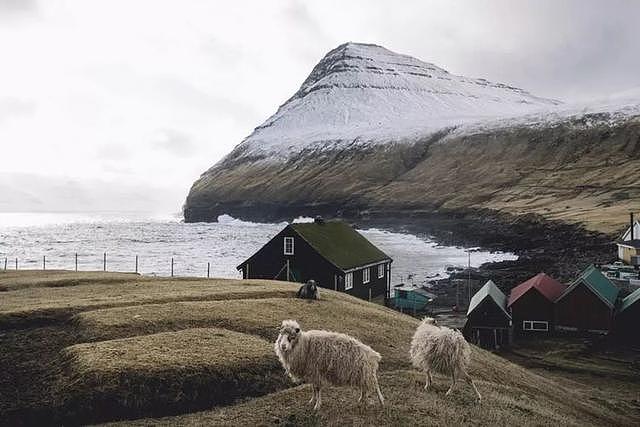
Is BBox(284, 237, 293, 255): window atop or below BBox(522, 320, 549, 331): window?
atop

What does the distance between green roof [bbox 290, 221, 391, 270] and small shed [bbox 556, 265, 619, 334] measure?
18779 mm

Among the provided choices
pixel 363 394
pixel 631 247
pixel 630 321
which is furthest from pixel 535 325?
pixel 363 394

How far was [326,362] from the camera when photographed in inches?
637

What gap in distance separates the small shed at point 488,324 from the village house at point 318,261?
34.7 ft

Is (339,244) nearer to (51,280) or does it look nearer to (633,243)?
(51,280)

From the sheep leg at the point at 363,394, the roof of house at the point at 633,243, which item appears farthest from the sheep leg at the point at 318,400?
the roof of house at the point at 633,243

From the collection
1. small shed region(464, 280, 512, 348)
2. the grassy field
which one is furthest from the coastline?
the grassy field

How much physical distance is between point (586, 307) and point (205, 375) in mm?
43915

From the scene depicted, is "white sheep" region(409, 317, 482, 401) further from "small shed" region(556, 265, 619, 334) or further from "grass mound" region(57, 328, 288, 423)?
"small shed" region(556, 265, 619, 334)

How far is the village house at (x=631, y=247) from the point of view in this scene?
3078 inches

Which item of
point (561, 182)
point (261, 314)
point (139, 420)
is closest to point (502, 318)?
point (261, 314)

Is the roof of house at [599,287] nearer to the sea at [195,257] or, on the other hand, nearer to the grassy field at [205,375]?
the grassy field at [205,375]

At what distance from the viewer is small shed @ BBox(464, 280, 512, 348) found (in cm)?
5016

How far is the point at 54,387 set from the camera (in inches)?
680
